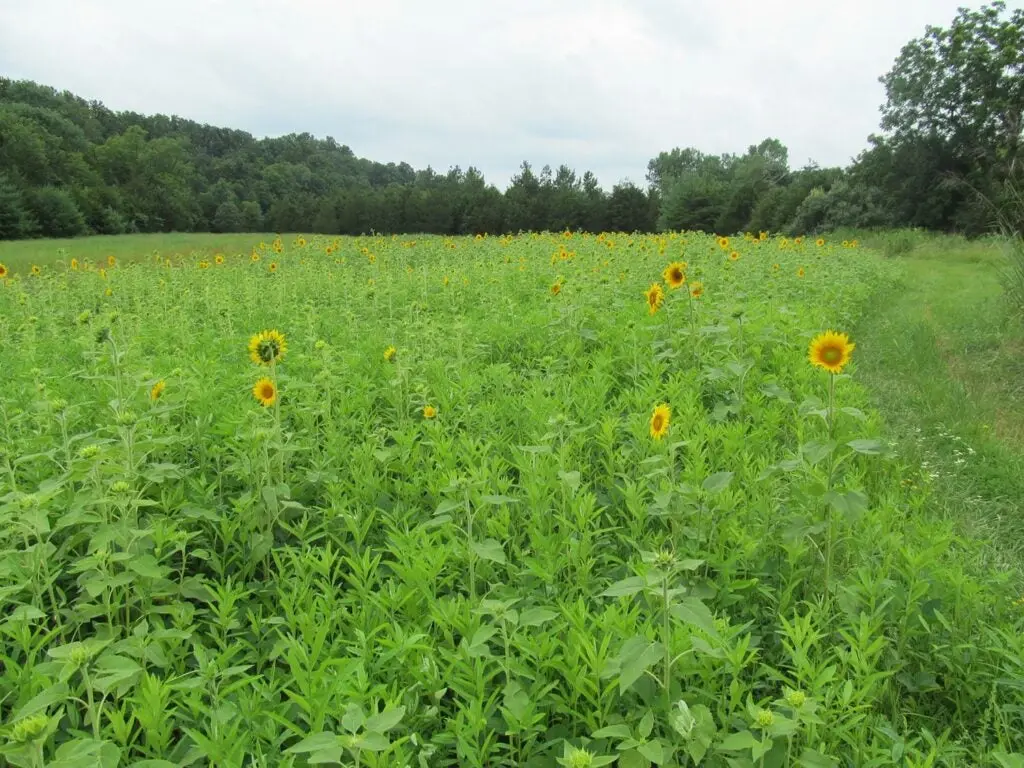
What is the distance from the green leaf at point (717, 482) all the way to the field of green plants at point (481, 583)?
17mm

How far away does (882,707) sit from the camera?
185 cm

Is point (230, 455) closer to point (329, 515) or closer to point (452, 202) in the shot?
point (329, 515)

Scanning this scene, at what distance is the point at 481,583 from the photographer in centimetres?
227

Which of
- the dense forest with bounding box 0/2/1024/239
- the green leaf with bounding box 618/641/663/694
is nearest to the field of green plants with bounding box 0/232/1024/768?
the green leaf with bounding box 618/641/663/694

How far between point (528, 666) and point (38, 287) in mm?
9314

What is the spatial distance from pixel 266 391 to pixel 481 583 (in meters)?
1.09

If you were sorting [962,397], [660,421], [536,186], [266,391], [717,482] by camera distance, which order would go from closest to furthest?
[717,482], [660,421], [266,391], [962,397], [536,186]

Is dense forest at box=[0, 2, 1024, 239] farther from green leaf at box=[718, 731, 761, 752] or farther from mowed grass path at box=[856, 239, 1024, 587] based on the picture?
green leaf at box=[718, 731, 761, 752]

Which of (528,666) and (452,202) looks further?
(452,202)

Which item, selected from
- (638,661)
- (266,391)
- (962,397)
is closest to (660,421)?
(638,661)

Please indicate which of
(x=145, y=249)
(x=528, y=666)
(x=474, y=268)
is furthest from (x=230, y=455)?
(x=145, y=249)

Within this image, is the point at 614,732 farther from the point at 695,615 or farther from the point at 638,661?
the point at 695,615

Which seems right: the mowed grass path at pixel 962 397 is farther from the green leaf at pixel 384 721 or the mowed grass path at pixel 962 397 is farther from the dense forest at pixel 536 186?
the dense forest at pixel 536 186

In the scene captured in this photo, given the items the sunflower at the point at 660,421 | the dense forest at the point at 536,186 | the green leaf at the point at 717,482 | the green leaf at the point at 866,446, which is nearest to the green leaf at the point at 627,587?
the green leaf at the point at 717,482
